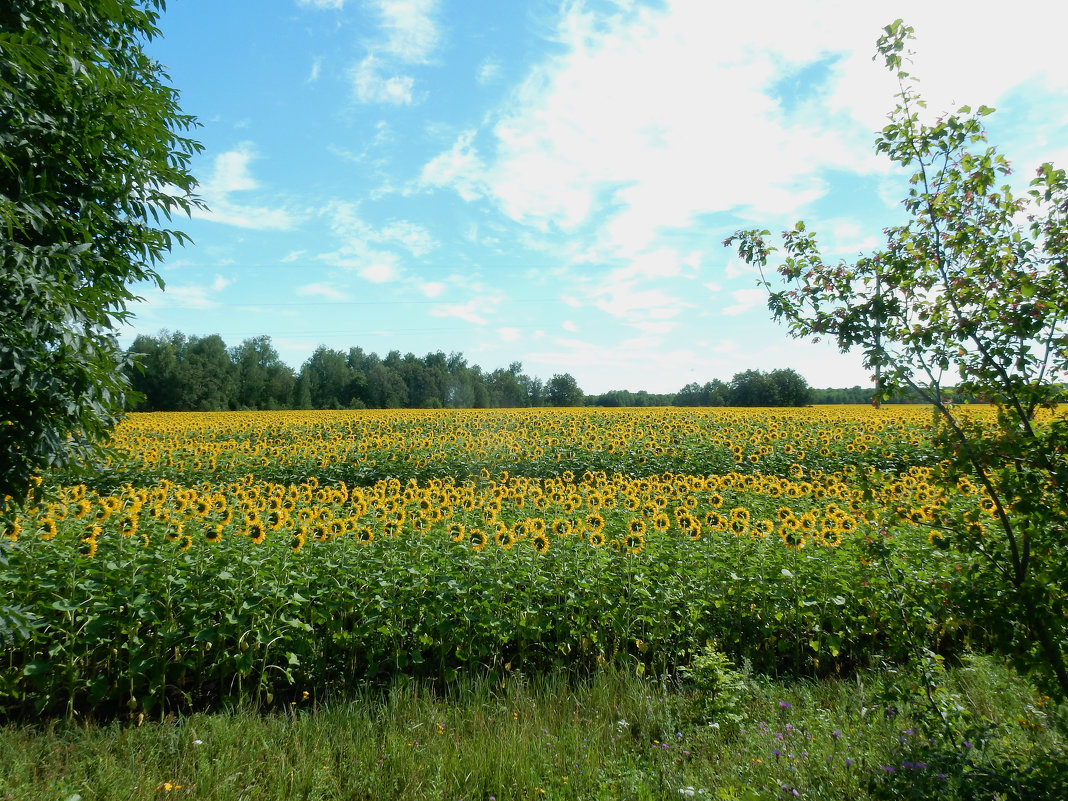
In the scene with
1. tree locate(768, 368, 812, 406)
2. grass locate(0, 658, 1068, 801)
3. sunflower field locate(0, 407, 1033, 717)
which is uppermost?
tree locate(768, 368, 812, 406)

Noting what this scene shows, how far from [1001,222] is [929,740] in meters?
3.11

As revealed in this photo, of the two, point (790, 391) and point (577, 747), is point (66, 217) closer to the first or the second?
point (577, 747)

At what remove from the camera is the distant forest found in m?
60.2

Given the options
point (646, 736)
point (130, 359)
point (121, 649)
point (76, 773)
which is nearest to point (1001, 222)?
point (646, 736)

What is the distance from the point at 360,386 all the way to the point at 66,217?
217 feet

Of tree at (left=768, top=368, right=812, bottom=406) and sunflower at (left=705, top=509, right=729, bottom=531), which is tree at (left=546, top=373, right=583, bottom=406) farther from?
sunflower at (left=705, top=509, right=729, bottom=531)

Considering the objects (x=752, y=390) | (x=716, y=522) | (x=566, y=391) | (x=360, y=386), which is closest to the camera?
(x=716, y=522)

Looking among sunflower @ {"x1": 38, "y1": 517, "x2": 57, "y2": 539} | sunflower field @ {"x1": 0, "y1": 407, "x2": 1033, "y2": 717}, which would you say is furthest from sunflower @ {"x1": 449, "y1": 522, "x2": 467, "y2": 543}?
sunflower @ {"x1": 38, "y1": 517, "x2": 57, "y2": 539}

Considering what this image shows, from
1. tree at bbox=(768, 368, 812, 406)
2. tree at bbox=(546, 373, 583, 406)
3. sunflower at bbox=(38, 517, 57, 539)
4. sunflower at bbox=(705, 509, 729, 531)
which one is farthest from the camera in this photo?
tree at bbox=(546, 373, 583, 406)

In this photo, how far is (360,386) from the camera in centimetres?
6800

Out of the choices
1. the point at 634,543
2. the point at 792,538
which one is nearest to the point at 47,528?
the point at 634,543

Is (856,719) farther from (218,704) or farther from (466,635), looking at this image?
(218,704)

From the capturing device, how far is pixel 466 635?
4.70 metres

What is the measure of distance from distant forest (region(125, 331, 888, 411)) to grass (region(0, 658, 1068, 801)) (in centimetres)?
5797
